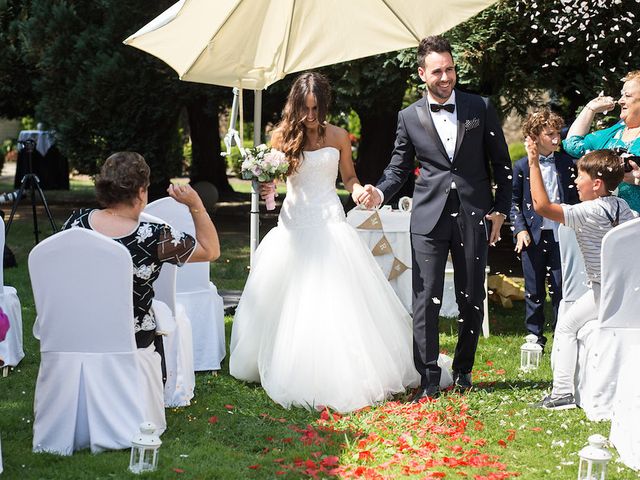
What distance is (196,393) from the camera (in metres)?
5.64

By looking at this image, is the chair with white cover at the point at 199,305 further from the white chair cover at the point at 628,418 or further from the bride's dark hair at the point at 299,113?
the white chair cover at the point at 628,418

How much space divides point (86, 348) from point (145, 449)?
62 centimetres

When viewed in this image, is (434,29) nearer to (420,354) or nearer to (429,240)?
(429,240)

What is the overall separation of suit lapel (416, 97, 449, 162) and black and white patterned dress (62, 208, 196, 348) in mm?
1621

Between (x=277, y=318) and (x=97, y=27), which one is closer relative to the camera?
(x=277, y=318)

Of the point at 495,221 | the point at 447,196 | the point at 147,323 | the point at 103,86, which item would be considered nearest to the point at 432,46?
the point at 447,196

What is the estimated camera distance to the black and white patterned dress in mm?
4395

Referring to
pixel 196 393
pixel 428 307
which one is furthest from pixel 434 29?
pixel 196 393

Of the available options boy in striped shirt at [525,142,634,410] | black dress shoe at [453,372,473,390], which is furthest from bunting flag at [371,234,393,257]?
boy in striped shirt at [525,142,634,410]

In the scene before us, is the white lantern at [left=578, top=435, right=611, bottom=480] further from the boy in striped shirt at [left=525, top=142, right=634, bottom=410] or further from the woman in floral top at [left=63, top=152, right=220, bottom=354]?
the woman in floral top at [left=63, top=152, right=220, bottom=354]

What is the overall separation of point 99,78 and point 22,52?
2205 millimetres

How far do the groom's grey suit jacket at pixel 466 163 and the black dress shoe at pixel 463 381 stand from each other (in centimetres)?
97

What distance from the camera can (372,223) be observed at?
800cm

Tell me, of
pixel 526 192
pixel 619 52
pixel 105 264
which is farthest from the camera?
pixel 619 52
